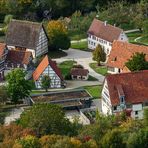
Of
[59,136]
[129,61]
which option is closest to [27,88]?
[129,61]

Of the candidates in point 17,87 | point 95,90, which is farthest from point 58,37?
point 17,87

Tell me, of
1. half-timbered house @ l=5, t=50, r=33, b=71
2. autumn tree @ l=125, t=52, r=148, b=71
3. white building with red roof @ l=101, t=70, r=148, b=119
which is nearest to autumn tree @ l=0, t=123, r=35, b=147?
white building with red roof @ l=101, t=70, r=148, b=119

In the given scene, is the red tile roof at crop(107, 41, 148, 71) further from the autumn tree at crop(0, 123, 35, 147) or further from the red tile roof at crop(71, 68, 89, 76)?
the autumn tree at crop(0, 123, 35, 147)

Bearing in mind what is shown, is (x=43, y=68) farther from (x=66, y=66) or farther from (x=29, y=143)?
(x=29, y=143)

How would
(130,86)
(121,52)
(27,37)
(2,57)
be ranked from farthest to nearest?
1. (27,37)
2. (121,52)
3. (2,57)
4. (130,86)

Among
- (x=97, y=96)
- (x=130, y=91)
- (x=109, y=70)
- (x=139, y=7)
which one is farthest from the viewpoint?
(x=139, y=7)

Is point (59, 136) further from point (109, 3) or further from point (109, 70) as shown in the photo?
point (109, 3)
